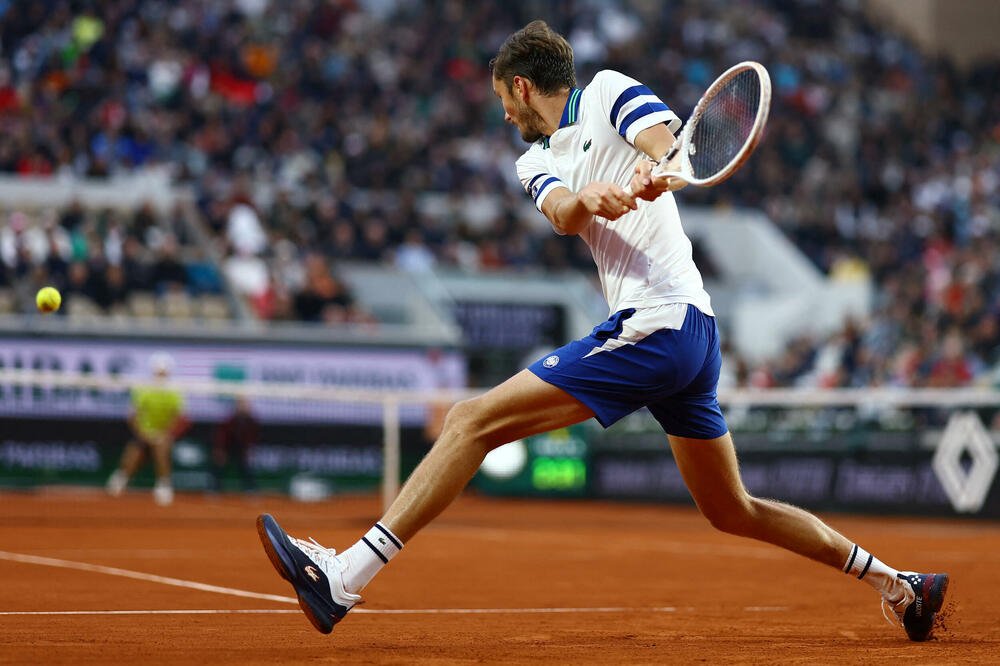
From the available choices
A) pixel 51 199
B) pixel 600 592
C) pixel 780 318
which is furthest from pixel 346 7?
pixel 600 592

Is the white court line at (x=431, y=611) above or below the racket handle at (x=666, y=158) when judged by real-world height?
below

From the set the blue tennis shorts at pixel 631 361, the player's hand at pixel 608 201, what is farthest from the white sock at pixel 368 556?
the player's hand at pixel 608 201

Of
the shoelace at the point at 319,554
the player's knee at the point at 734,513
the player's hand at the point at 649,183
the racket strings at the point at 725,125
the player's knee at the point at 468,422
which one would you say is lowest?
the shoelace at the point at 319,554

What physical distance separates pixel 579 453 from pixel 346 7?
12.7 metres

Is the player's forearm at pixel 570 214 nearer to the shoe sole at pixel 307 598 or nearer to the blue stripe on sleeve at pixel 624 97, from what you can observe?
the blue stripe on sleeve at pixel 624 97

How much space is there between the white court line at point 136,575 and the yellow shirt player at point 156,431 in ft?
23.8

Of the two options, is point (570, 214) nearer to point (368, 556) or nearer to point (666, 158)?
point (666, 158)

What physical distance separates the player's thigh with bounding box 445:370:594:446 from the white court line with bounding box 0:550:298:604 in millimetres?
2520

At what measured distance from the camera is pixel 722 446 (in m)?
5.45

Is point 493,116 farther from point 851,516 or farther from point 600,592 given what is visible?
point 600,592

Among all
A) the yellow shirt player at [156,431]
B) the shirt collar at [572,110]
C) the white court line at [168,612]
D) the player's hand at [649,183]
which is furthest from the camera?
the yellow shirt player at [156,431]

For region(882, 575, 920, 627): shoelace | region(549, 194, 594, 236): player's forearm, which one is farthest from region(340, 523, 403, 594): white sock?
region(882, 575, 920, 627): shoelace

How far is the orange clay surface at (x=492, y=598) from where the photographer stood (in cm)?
523

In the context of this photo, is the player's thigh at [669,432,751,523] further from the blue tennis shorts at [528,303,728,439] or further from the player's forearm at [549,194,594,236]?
the player's forearm at [549,194,594,236]
